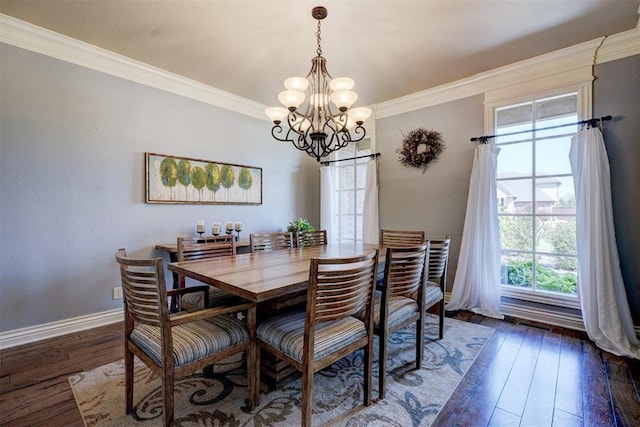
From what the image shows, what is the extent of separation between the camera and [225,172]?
3.56 m

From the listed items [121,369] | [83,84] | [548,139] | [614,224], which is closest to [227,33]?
Result: [83,84]

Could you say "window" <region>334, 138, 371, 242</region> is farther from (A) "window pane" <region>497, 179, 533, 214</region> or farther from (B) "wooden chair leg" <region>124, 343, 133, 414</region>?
(B) "wooden chair leg" <region>124, 343, 133, 414</region>

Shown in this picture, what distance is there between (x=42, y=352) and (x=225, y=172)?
228 cm

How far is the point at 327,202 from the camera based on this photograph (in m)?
4.41

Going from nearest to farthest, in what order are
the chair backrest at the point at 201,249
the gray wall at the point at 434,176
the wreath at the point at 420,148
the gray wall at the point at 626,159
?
the chair backrest at the point at 201,249 < the gray wall at the point at 626,159 < the gray wall at the point at 434,176 < the wreath at the point at 420,148

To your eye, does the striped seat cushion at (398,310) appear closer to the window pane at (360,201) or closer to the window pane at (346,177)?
the window pane at (360,201)

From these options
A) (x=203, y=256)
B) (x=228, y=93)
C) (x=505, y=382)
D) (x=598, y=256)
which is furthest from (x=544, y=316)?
(x=228, y=93)

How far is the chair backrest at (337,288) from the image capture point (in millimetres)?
1306

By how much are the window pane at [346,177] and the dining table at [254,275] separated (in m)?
2.31

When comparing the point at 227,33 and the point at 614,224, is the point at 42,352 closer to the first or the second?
the point at 227,33

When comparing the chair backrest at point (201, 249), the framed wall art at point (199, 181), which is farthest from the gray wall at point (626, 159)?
the framed wall art at point (199, 181)

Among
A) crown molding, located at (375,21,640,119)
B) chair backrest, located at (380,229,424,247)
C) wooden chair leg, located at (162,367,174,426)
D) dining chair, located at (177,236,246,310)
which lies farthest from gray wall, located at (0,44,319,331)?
crown molding, located at (375,21,640,119)

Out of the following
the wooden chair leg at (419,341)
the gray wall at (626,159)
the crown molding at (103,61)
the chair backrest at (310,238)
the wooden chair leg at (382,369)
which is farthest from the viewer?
the chair backrest at (310,238)

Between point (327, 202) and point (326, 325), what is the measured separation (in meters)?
2.96
